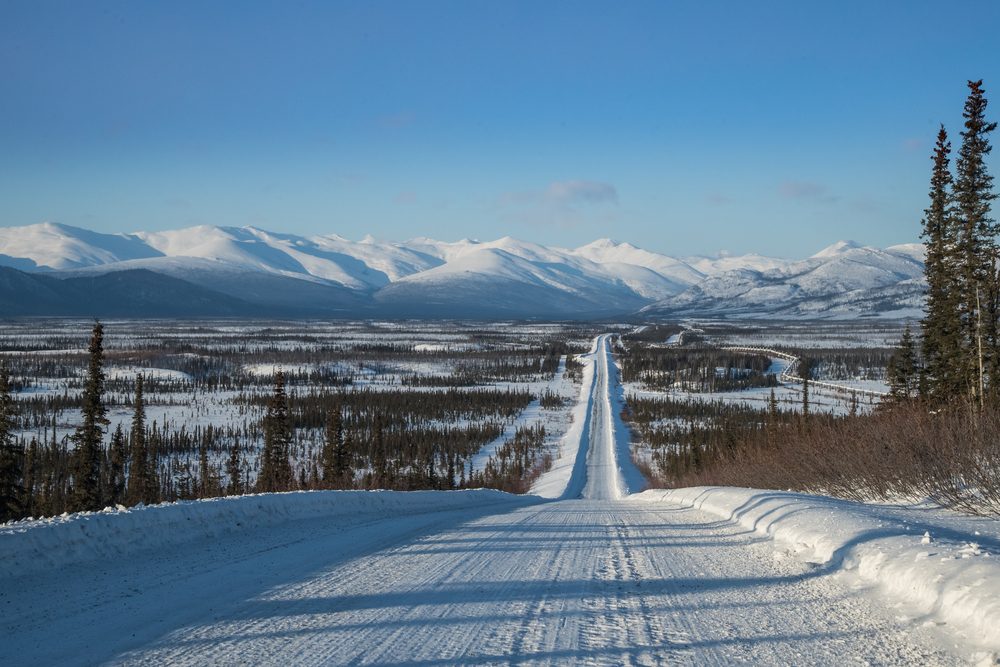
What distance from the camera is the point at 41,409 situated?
8575cm

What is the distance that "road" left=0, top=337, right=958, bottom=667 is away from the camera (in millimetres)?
5195

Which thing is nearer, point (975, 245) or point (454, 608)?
point (454, 608)

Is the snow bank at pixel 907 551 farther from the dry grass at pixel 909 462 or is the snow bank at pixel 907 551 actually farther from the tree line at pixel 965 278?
the tree line at pixel 965 278

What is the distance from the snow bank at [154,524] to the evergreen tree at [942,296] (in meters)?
27.5

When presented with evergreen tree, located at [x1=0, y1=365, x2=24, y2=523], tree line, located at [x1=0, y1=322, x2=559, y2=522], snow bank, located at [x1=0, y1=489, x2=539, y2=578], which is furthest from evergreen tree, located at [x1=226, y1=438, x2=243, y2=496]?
snow bank, located at [x1=0, y1=489, x2=539, y2=578]

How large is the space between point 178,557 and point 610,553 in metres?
5.13

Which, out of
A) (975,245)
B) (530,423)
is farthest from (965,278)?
(530,423)

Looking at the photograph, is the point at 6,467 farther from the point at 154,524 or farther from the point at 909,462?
the point at 909,462

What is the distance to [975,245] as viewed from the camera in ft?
96.8

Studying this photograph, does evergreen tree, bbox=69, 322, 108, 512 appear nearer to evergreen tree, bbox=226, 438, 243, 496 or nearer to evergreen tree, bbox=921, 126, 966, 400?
evergreen tree, bbox=226, 438, 243, 496

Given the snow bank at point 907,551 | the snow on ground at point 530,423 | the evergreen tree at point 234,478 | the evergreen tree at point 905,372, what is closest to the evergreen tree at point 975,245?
the evergreen tree at point 905,372

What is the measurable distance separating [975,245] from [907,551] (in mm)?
28044

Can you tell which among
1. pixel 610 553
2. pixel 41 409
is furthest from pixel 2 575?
pixel 41 409

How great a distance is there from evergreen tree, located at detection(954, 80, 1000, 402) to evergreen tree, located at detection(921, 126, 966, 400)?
70 cm
